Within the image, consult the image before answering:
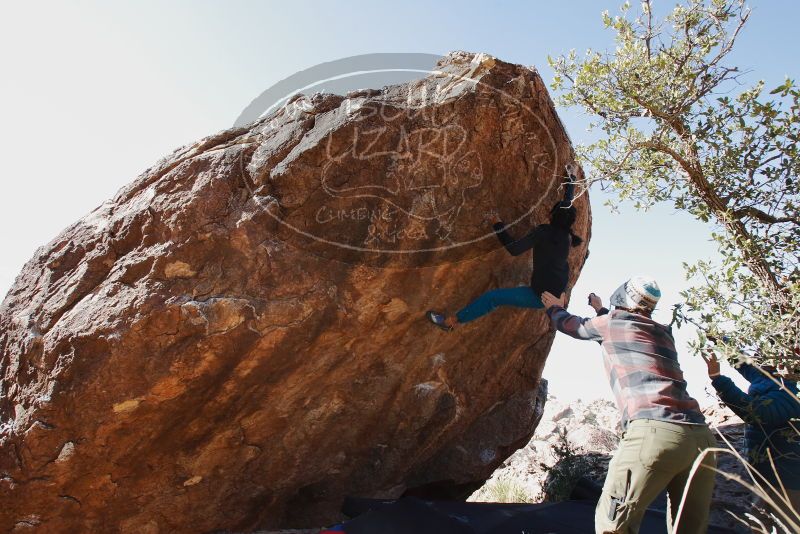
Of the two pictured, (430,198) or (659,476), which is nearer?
(659,476)

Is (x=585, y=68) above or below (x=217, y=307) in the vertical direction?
above

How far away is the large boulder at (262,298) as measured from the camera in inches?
202

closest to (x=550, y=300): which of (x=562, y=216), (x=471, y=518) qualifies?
(x=562, y=216)

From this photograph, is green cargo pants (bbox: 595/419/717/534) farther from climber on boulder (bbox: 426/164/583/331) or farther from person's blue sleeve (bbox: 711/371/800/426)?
climber on boulder (bbox: 426/164/583/331)

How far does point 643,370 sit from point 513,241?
2335mm

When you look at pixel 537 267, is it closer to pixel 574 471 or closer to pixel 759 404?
pixel 759 404

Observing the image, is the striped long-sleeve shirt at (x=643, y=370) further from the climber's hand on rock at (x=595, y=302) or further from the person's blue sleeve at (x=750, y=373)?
the person's blue sleeve at (x=750, y=373)

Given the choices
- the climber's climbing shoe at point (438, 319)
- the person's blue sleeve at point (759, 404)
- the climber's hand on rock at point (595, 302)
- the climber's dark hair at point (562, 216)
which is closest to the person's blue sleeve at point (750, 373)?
the person's blue sleeve at point (759, 404)

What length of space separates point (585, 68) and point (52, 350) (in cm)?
546

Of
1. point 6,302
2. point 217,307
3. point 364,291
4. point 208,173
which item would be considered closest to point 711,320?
point 364,291

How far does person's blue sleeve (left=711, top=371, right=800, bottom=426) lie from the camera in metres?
4.75

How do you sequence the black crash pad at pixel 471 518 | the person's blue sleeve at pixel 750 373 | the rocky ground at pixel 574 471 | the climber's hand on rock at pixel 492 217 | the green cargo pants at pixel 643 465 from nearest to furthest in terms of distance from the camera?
the green cargo pants at pixel 643 465, the person's blue sleeve at pixel 750 373, the black crash pad at pixel 471 518, the climber's hand on rock at pixel 492 217, the rocky ground at pixel 574 471

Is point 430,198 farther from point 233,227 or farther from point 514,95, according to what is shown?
point 233,227

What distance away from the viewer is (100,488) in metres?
5.38
